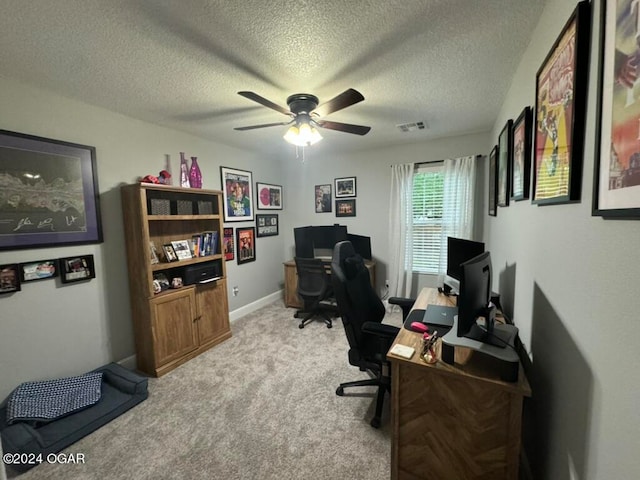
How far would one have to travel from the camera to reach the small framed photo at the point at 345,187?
4117 millimetres

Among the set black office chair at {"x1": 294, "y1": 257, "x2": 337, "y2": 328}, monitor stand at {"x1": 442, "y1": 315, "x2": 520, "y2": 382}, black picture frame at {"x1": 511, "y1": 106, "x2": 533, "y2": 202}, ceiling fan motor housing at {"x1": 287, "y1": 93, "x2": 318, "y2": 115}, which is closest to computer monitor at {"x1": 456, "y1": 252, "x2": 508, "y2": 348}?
monitor stand at {"x1": 442, "y1": 315, "x2": 520, "y2": 382}

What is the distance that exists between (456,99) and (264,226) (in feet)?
10.0

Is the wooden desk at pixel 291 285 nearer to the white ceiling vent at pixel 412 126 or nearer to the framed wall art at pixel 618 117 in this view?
the white ceiling vent at pixel 412 126

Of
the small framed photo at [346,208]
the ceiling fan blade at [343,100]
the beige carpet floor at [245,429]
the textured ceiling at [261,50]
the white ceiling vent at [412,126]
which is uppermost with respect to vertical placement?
the white ceiling vent at [412,126]

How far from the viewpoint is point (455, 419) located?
1.22 m

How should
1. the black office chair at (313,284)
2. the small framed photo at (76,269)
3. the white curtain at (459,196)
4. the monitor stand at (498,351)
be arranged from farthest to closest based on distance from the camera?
the black office chair at (313,284)
the white curtain at (459,196)
the small framed photo at (76,269)
the monitor stand at (498,351)

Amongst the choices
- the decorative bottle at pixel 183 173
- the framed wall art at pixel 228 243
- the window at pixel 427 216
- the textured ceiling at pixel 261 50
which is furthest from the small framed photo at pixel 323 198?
the decorative bottle at pixel 183 173

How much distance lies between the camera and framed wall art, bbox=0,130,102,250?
186 centimetres

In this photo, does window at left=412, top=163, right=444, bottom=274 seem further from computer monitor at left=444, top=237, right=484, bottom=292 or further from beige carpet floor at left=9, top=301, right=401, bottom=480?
beige carpet floor at left=9, top=301, right=401, bottom=480

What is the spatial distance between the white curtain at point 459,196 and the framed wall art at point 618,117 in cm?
281

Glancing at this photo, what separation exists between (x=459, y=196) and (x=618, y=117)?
2.95 meters

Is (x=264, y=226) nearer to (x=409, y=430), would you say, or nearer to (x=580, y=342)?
(x=409, y=430)

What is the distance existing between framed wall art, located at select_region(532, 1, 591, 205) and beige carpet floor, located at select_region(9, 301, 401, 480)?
5.61 feet

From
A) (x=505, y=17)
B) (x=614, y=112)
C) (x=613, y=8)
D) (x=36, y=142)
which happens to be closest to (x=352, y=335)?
(x=614, y=112)
